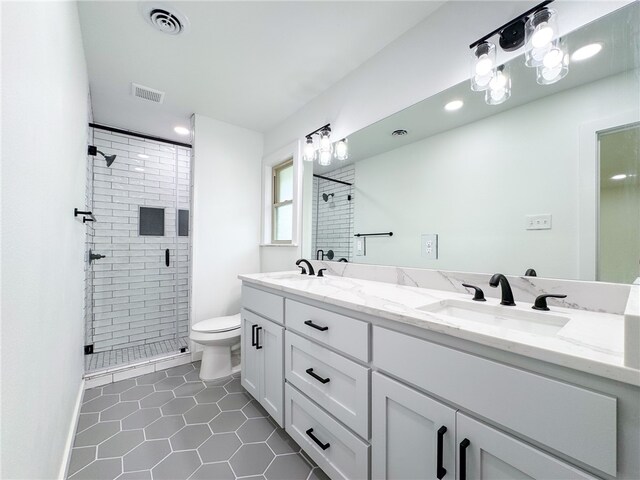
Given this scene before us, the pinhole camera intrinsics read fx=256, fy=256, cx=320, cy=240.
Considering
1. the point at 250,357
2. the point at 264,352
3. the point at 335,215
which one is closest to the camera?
the point at 264,352

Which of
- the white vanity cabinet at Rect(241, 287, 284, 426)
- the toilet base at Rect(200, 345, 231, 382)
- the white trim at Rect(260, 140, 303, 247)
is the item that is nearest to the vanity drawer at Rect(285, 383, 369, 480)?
the white vanity cabinet at Rect(241, 287, 284, 426)

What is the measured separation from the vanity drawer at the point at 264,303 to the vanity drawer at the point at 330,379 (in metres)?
0.14

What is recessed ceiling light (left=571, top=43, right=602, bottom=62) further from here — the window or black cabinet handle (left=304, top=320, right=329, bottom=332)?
the window

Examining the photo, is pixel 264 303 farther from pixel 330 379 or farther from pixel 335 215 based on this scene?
pixel 335 215

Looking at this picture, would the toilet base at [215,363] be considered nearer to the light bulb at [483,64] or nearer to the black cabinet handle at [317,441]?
the black cabinet handle at [317,441]

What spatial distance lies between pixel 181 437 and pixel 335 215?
5.81 ft

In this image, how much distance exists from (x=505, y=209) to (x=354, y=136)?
111 centimetres

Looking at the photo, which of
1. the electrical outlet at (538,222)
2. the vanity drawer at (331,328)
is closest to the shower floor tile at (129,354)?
the vanity drawer at (331,328)

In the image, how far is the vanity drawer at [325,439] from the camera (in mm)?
1022

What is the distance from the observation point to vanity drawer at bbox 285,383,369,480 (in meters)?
1.02

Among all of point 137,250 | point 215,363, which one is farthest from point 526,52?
point 137,250

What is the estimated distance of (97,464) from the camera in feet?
4.35

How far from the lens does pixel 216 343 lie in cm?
213

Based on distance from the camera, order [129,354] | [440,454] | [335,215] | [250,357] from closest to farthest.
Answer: [440,454]
[250,357]
[335,215]
[129,354]
